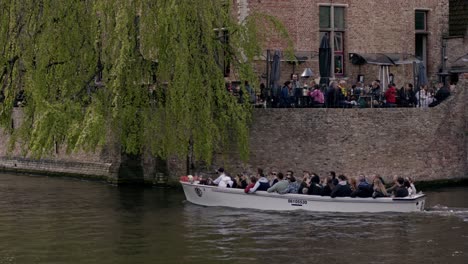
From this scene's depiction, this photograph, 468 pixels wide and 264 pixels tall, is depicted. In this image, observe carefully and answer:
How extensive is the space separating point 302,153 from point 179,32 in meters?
5.39

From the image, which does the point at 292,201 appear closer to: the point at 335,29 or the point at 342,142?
the point at 342,142

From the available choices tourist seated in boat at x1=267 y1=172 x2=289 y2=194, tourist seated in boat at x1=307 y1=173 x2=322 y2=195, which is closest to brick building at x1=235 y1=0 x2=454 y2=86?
tourist seated in boat at x1=267 y1=172 x2=289 y2=194

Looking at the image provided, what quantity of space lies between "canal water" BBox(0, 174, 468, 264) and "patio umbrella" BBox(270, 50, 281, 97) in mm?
4455

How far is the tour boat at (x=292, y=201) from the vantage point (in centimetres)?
2439

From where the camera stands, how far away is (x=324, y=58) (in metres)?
31.4

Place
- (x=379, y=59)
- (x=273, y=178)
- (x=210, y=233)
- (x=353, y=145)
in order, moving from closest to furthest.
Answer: (x=210, y=233) < (x=273, y=178) < (x=353, y=145) < (x=379, y=59)

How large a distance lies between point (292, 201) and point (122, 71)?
5.53 meters

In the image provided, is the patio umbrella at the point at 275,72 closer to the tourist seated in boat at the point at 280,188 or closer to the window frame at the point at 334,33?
the window frame at the point at 334,33

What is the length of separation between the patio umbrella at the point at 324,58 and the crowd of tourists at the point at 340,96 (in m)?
0.44

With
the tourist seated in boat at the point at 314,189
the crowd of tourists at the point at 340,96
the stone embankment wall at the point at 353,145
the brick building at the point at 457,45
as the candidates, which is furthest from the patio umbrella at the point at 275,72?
the brick building at the point at 457,45

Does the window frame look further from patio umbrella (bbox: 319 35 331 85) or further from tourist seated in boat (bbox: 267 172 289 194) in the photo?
tourist seated in boat (bbox: 267 172 289 194)

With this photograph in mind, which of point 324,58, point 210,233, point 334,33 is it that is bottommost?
point 210,233

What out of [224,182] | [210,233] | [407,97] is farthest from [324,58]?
[210,233]

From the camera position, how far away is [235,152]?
96.6ft
